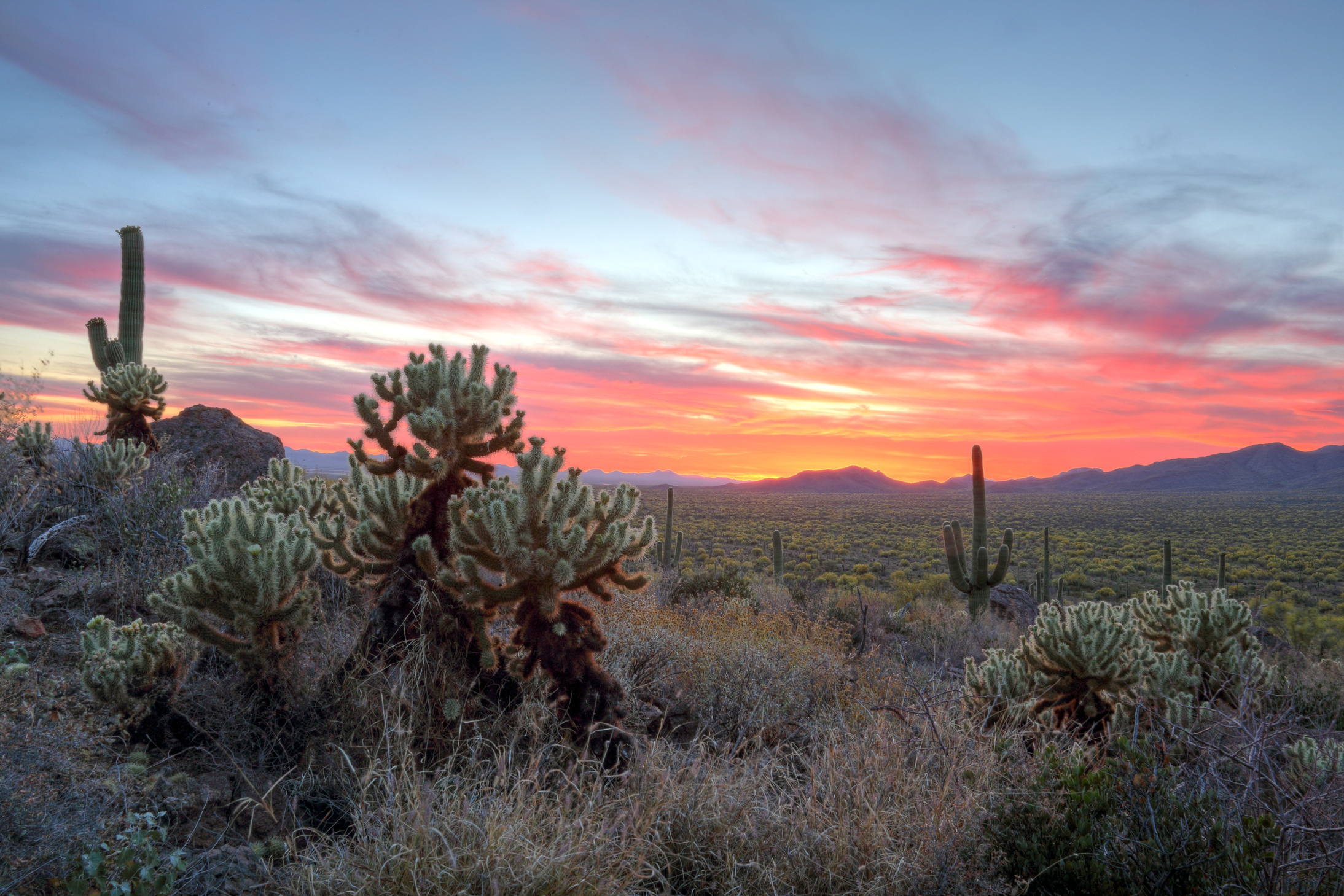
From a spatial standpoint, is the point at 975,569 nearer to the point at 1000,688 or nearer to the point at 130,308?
the point at 1000,688

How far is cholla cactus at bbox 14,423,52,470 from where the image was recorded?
31.4 feet

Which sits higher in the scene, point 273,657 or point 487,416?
point 487,416

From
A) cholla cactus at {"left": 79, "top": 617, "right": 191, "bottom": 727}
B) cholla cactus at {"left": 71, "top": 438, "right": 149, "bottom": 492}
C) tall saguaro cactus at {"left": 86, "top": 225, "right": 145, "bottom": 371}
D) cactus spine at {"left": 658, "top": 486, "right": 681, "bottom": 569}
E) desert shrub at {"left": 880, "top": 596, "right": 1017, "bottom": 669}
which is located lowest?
desert shrub at {"left": 880, "top": 596, "right": 1017, "bottom": 669}

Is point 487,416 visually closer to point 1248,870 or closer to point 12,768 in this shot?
point 12,768

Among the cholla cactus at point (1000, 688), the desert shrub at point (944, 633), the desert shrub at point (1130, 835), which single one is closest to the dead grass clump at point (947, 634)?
the desert shrub at point (944, 633)

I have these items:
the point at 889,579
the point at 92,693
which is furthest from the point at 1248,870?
the point at 889,579

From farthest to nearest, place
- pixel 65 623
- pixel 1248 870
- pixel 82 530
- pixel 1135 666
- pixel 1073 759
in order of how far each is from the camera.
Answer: pixel 82 530 < pixel 1135 666 < pixel 65 623 < pixel 1073 759 < pixel 1248 870

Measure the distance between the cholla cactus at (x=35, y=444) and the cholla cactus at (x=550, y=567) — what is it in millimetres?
8416

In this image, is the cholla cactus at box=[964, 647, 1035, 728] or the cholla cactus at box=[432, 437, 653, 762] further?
the cholla cactus at box=[964, 647, 1035, 728]

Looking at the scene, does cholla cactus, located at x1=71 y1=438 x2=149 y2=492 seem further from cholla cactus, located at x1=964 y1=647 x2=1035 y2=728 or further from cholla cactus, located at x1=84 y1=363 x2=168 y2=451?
cholla cactus, located at x1=964 y1=647 x2=1035 y2=728

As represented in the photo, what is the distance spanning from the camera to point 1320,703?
8836 millimetres

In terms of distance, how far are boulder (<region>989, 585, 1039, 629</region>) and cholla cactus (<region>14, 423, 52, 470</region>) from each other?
17660mm

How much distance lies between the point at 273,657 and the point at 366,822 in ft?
5.80

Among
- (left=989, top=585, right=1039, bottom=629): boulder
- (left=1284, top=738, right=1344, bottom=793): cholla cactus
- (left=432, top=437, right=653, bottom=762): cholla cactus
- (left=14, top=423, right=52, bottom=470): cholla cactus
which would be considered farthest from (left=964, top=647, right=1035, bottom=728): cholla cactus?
(left=14, top=423, right=52, bottom=470): cholla cactus
